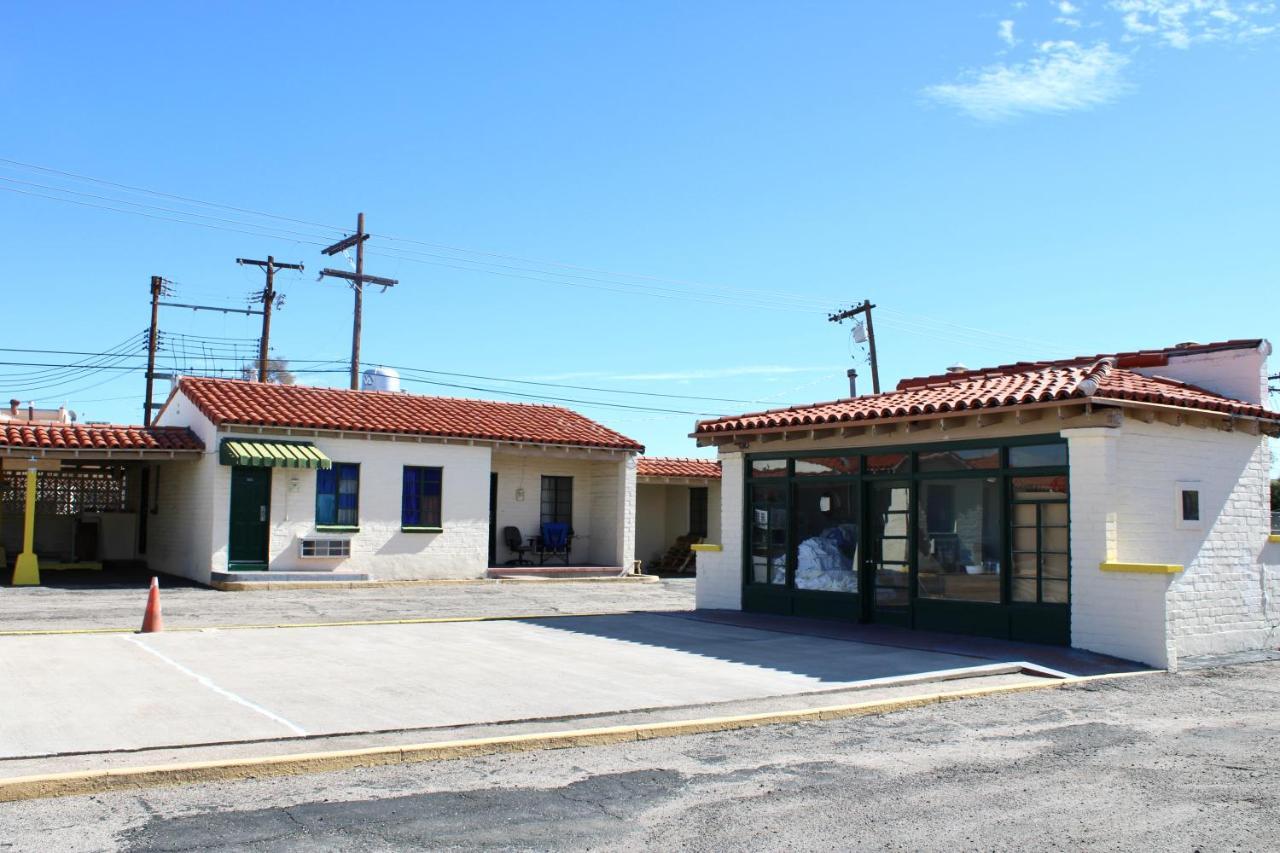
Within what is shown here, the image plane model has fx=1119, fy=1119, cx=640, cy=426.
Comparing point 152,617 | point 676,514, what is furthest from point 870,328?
point 152,617

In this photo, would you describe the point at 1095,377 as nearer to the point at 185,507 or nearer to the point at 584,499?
the point at 584,499

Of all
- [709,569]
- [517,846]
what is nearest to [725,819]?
[517,846]

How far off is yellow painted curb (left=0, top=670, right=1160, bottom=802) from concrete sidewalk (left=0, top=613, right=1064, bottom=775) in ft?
1.68

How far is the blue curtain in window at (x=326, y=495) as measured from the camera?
2261 cm

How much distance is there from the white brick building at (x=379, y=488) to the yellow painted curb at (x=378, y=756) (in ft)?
48.3

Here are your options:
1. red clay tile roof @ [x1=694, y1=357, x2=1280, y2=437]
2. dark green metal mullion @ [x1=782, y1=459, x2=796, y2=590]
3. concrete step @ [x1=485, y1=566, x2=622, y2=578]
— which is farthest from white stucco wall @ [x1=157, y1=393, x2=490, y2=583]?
dark green metal mullion @ [x1=782, y1=459, x2=796, y2=590]

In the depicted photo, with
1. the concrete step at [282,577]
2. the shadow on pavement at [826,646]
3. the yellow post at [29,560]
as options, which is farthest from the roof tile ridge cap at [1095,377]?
the yellow post at [29,560]

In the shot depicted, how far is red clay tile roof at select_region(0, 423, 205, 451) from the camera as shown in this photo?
20.3 meters

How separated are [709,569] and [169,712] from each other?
996 cm

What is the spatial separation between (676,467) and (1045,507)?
56.6 feet

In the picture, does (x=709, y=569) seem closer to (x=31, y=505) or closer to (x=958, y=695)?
(x=958, y=695)

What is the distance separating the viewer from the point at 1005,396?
41.9 feet

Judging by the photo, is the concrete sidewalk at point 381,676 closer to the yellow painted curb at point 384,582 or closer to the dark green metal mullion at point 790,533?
the dark green metal mullion at point 790,533

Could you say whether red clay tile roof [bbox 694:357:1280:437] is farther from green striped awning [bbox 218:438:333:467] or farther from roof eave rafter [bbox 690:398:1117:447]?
green striped awning [bbox 218:438:333:467]
